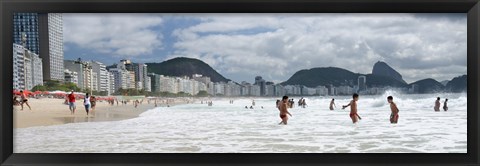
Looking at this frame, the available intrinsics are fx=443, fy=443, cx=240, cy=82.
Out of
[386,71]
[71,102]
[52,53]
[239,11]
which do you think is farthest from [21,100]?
[386,71]

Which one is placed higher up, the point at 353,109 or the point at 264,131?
the point at 353,109

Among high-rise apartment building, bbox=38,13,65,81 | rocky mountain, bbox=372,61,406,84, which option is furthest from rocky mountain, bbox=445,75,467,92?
high-rise apartment building, bbox=38,13,65,81

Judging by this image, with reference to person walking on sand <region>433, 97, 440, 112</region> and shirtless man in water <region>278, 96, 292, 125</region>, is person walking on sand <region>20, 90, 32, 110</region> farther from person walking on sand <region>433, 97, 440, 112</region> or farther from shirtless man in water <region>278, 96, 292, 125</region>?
person walking on sand <region>433, 97, 440, 112</region>

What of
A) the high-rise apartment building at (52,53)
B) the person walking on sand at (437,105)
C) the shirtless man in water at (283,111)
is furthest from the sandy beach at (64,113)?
the person walking on sand at (437,105)

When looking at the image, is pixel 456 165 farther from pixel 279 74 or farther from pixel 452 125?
pixel 279 74

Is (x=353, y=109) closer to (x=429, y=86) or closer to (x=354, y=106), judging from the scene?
(x=354, y=106)

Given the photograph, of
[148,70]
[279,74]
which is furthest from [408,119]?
[148,70]
